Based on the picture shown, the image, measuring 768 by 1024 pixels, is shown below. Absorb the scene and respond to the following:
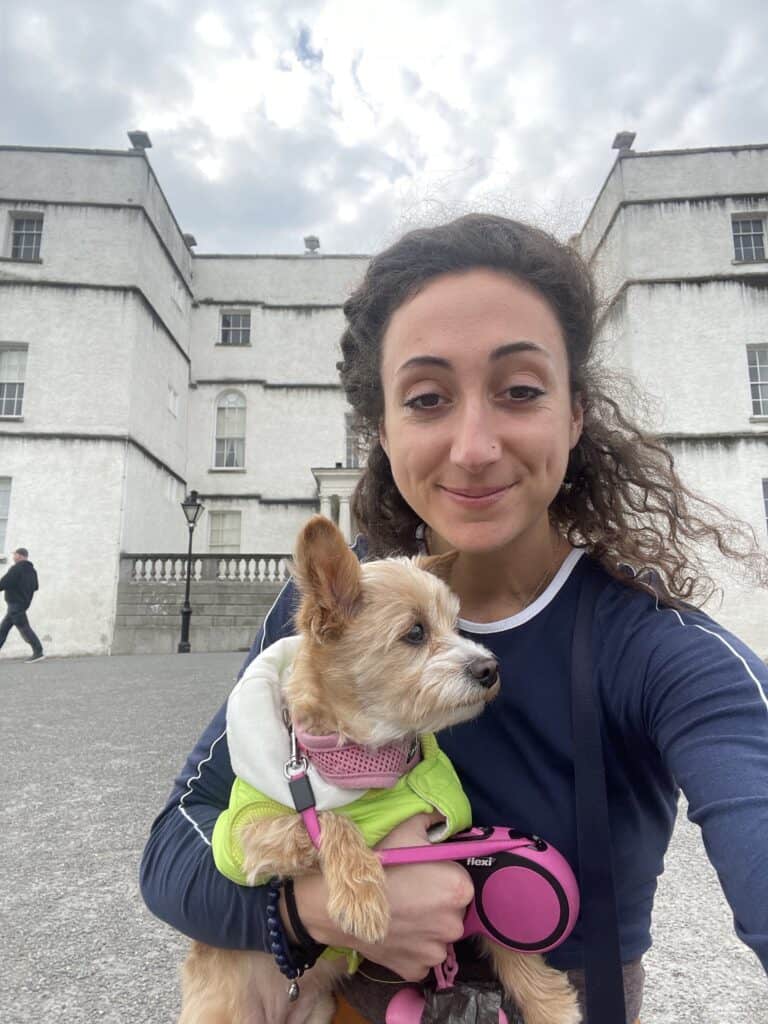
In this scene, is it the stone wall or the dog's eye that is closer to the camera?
the dog's eye

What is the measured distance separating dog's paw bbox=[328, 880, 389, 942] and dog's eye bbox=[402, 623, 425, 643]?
0.57 metres

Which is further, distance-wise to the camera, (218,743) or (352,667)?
(218,743)

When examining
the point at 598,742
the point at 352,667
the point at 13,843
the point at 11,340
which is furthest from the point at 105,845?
the point at 11,340

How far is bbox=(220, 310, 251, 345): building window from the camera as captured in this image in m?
26.8

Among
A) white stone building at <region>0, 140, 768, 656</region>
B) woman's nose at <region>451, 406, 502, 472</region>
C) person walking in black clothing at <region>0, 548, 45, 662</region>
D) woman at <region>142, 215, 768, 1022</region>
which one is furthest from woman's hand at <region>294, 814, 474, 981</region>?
white stone building at <region>0, 140, 768, 656</region>

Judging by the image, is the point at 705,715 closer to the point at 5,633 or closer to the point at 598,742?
the point at 598,742

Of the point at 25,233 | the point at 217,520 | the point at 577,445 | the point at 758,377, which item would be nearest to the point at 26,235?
the point at 25,233

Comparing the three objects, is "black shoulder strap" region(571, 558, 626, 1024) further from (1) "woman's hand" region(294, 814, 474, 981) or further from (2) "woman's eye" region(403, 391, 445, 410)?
(2) "woman's eye" region(403, 391, 445, 410)

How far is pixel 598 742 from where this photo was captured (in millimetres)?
1360

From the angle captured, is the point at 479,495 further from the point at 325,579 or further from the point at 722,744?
the point at 722,744

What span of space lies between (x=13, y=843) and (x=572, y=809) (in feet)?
12.3

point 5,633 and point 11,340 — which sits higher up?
point 11,340

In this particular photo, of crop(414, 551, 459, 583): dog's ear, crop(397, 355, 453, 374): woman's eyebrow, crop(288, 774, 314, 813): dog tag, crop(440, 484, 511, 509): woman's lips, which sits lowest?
crop(288, 774, 314, 813): dog tag

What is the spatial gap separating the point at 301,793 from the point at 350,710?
0.24 meters
